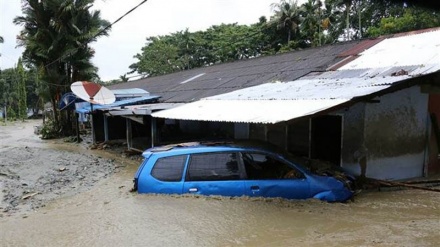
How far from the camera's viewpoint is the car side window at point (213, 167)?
19.9 ft

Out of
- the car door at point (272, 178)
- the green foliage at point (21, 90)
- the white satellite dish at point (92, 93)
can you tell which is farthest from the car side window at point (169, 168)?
the green foliage at point (21, 90)

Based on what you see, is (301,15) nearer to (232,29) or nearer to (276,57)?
(232,29)

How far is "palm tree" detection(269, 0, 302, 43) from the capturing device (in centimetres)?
3928

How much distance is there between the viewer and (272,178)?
19.8 feet

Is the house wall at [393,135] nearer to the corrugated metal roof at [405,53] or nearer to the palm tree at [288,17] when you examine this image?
the corrugated metal roof at [405,53]

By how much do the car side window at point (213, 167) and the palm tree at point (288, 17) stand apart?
Result: 35.4 meters

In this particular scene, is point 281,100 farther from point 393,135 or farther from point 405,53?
point 405,53

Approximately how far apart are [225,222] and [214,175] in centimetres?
109

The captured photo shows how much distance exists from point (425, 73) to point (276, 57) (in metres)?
8.96

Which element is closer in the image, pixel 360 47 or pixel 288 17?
pixel 360 47

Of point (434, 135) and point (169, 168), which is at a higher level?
point (434, 135)

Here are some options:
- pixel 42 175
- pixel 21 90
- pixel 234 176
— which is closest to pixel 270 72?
pixel 234 176

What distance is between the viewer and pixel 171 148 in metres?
6.59

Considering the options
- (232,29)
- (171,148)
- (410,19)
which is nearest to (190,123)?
(171,148)
